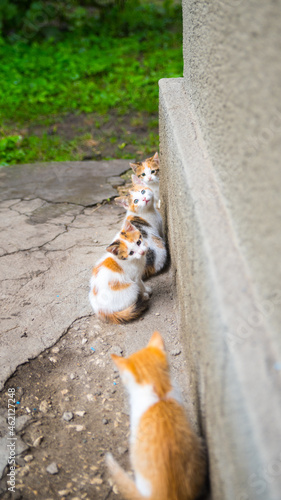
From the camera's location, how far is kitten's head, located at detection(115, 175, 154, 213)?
10.0ft

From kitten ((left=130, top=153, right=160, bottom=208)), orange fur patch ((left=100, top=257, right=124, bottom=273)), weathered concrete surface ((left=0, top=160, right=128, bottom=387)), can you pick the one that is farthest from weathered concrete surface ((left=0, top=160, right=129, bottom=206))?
orange fur patch ((left=100, top=257, right=124, bottom=273))

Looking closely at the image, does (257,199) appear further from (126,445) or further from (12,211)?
(12,211)

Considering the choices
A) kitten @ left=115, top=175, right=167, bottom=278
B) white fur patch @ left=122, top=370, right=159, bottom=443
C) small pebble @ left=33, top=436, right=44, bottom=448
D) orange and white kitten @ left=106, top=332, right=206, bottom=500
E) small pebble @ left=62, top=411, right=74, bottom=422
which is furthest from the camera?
kitten @ left=115, top=175, right=167, bottom=278

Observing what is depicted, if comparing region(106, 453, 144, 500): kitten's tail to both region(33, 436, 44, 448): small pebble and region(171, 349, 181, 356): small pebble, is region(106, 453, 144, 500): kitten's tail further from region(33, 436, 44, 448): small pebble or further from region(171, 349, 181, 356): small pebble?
region(171, 349, 181, 356): small pebble

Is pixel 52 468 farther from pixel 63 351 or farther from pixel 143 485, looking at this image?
pixel 63 351

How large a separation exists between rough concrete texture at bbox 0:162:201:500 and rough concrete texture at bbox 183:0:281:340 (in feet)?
3.36

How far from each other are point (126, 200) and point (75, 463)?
185cm

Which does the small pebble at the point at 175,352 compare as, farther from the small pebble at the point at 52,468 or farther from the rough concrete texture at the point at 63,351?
the small pebble at the point at 52,468

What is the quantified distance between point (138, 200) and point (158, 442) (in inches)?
76.1

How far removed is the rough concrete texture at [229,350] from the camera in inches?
40.6

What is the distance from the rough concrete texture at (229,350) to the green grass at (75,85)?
3.68 metres

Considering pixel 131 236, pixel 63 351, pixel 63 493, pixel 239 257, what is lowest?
pixel 63 493

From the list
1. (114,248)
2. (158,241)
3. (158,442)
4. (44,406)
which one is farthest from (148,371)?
(158,241)

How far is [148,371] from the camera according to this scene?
5.30ft
